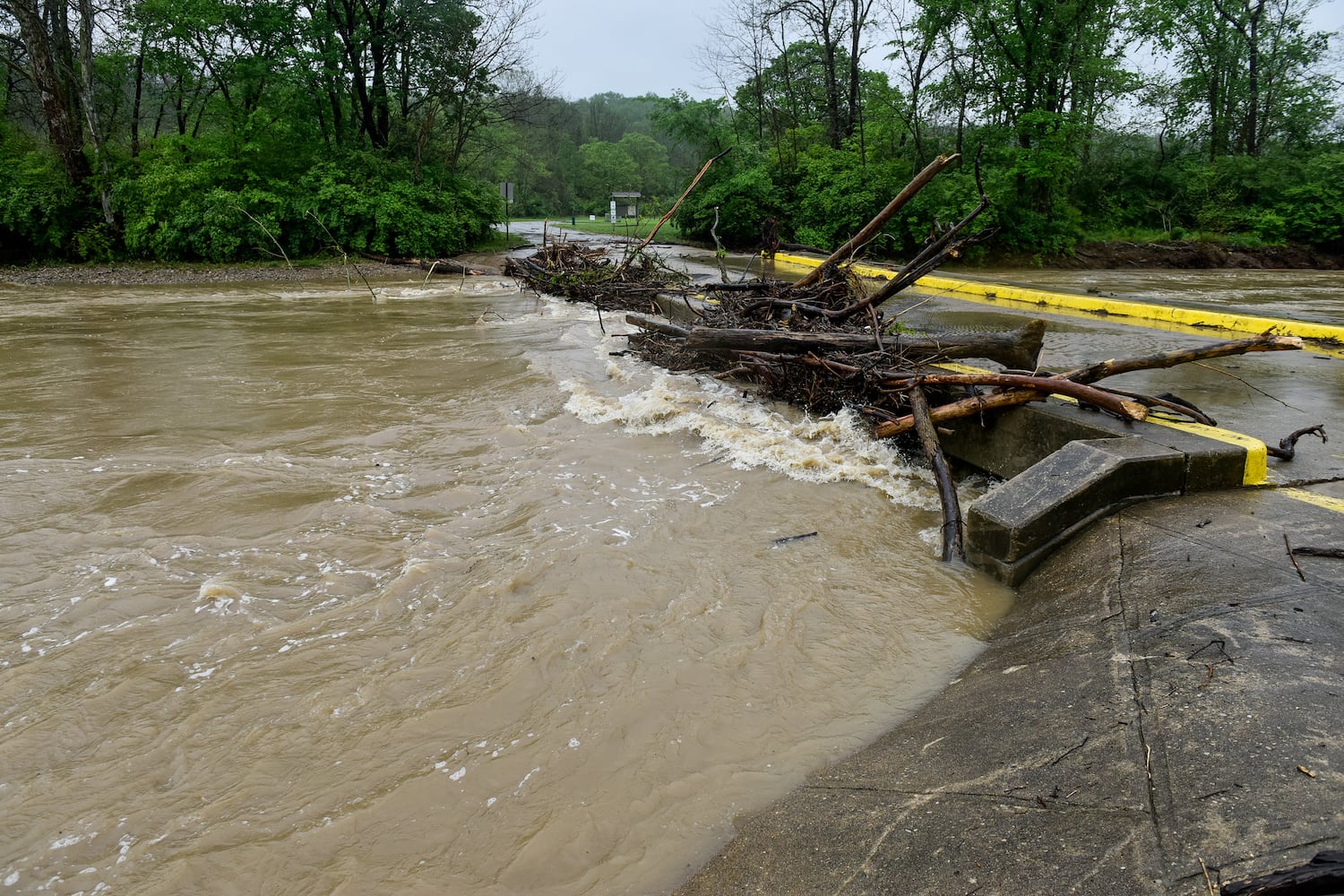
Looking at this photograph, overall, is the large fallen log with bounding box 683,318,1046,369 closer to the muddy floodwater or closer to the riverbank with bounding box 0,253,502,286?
the muddy floodwater

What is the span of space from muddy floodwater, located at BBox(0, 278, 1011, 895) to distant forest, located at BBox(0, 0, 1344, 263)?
15385 mm

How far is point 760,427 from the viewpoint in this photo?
7.22 m

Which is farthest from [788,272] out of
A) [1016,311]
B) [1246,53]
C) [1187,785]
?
[1246,53]

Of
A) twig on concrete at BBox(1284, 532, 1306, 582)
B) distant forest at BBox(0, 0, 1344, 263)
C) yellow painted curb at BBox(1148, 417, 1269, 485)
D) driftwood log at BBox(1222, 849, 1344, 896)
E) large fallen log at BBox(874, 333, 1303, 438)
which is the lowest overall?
driftwood log at BBox(1222, 849, 1344, 896)

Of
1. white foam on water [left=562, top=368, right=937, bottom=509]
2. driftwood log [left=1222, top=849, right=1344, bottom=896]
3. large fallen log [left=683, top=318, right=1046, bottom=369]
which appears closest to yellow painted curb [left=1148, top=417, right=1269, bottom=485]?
large fallen log [left=683, top=318, right=1046, bottom=369]

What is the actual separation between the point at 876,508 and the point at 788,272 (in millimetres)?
15236

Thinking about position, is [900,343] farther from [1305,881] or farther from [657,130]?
[657,130]

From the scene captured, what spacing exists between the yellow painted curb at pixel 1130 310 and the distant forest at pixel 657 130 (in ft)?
22.1

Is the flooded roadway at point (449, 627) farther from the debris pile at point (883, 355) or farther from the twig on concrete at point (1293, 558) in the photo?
the twig on concrete at point (1293, 558)

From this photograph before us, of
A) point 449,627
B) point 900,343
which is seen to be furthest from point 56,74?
point 449,627

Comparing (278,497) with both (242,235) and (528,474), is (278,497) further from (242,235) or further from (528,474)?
(242,235)

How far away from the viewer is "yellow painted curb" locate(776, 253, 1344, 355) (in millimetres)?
9383

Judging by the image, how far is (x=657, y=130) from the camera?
108 feet

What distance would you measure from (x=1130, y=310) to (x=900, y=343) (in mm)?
6844
